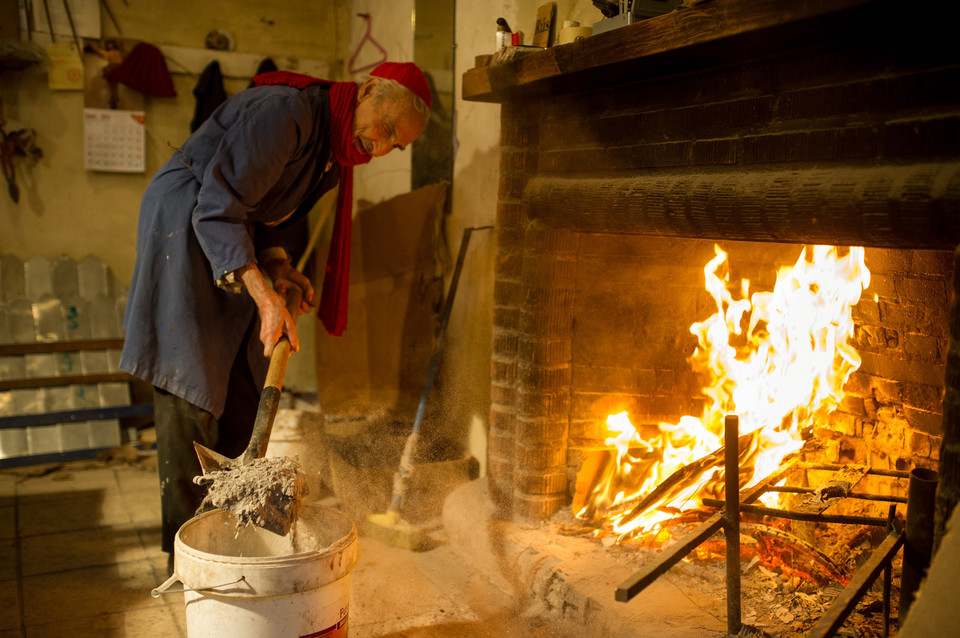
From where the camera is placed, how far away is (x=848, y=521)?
1766 mm

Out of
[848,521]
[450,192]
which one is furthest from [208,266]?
[848,521]

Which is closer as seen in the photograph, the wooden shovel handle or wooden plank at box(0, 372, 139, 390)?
the wooden shovel handle

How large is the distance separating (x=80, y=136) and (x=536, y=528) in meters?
4.08

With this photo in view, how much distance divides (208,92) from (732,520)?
4.52 meters

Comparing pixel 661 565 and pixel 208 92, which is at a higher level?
pixel 208 92

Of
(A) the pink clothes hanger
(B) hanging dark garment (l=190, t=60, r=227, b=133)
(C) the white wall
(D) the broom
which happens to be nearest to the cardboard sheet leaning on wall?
(C) the white wall

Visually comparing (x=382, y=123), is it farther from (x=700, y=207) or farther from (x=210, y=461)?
(x=210, y=461)

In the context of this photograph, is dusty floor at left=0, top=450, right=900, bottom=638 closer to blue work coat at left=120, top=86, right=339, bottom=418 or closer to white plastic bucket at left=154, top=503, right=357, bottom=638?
white plastic bucket at left=154, top=503, right=357, bottom=638

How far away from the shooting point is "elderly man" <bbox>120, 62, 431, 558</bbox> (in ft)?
7.30

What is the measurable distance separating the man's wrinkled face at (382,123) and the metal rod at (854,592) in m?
1.72

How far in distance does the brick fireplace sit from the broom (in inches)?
17.6

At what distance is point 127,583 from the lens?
2.77 metres

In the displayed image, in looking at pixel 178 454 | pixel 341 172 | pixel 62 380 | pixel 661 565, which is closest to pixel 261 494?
pixel 178 454

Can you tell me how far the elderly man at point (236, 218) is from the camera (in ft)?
7.30
